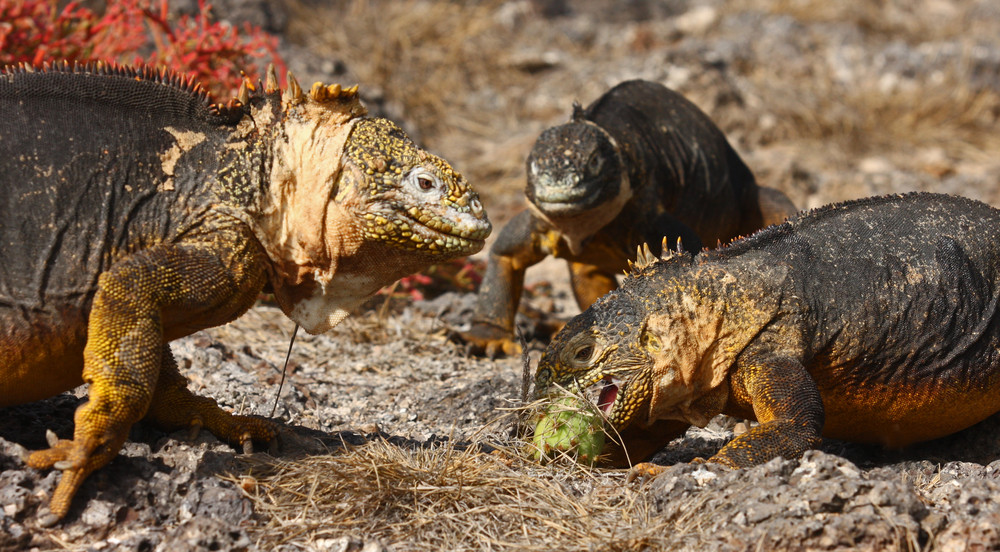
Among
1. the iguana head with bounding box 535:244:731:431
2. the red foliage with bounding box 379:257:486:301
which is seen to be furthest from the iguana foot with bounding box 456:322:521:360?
the iguana head with bounding box 535:244:731:431

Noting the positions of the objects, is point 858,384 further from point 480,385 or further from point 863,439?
point 480,385

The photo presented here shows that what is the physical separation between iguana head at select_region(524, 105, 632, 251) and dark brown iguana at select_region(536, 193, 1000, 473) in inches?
60.6

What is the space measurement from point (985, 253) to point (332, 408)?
2.94 m

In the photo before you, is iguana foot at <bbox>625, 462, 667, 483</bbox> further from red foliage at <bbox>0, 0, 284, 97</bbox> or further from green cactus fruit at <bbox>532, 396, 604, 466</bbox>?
red foliage at <bbox>0, 0, 284, 97</bbox>

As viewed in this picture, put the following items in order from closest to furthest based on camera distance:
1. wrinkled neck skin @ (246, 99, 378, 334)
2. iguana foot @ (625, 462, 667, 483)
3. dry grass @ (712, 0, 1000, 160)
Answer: wrinkled neck skin @ (246, 99, 378, 334)
iguana foot @ (625, 462, 667, 483)
dry grass @ (712, 0, 1000, 160)

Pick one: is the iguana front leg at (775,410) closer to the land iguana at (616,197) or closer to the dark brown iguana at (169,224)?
the dark brown iguana at (169,224)

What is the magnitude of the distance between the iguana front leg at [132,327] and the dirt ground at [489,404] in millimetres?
170

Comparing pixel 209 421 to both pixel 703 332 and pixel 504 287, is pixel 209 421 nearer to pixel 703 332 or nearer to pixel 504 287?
pixel 703 332

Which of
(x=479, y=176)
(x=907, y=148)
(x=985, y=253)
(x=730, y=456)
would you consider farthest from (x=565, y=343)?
(x=907, y=148)

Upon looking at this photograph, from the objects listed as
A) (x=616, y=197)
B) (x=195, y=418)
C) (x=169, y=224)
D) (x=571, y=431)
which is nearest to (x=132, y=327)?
(x=169, y=224)

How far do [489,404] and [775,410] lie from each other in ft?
4.87

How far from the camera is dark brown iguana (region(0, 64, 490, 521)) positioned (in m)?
3.13

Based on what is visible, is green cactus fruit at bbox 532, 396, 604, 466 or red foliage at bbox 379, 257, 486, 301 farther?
red foliage at bbox 379, 257, 486, 301

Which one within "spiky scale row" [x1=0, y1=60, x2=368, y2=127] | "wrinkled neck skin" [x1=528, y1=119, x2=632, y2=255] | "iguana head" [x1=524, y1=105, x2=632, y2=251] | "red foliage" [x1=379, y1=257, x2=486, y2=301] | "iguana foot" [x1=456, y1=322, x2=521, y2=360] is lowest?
"iguana foot" [x1=456, y1=322, x2=521, y2=360]
